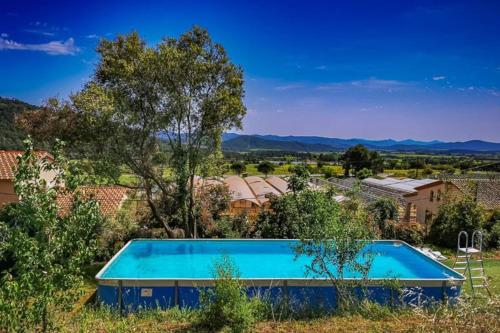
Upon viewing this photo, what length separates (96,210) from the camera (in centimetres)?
449

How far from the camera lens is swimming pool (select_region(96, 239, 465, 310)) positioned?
918 centimetres

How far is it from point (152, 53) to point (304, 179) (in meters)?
7.48

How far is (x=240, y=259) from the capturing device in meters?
14.2

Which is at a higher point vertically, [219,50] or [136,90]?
[219,50]

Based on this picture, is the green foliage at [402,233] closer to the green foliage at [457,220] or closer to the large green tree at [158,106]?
the green foliage at [457,220]

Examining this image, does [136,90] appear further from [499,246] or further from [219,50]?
[499,246]

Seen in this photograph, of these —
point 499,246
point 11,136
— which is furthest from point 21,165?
point 11,136

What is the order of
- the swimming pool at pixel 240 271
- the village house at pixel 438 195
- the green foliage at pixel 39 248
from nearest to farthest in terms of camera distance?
1. the green foliage at pixel 39 248
2. the swimming pool at pixel 240 271
3. the village house at pixel 438 195

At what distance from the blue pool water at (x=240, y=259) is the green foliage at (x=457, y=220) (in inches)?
160

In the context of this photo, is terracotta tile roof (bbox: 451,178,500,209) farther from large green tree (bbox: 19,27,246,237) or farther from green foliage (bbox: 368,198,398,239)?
large green tree (bbox: 19,27,246,237)

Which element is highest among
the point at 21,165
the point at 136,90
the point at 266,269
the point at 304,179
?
the point at 136,90

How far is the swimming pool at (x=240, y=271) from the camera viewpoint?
30.1 feet

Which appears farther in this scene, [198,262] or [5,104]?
[5,104]

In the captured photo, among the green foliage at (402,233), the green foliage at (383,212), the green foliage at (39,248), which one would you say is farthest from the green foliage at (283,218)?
the green foliage at (39,248)
